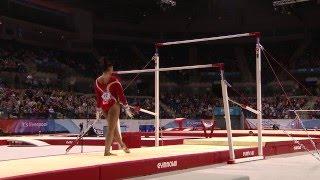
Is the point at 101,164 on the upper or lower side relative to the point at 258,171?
upper

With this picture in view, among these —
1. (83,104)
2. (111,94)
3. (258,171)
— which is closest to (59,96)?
(83,104)

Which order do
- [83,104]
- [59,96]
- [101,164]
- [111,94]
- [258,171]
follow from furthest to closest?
1. [83,104]
2. [59,96]
3. [111,94]
4. [258,171]
5. [101,164]

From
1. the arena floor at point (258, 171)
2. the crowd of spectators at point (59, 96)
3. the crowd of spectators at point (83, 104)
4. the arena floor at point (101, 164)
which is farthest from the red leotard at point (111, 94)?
the crowd of spectators at point (83, 104)

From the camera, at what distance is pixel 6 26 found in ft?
90.7

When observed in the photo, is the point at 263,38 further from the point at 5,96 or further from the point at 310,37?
the point at 5,96

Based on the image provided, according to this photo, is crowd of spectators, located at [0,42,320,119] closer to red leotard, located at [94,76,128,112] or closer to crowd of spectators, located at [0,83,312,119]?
crowd of spectators, located at [0,83,312,119]

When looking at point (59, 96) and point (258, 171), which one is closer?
point (258, 171)

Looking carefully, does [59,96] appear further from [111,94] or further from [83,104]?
[111,94]

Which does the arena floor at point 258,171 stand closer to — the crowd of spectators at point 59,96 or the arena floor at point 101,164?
the arena floor at point 101,164

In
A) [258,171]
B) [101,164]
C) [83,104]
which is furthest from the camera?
[83,104]

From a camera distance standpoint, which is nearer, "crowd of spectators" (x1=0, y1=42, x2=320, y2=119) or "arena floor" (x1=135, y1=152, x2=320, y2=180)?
"arena floor" (x1=135, y1=152, x2=320, y2=180)

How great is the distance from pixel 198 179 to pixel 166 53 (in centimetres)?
3143

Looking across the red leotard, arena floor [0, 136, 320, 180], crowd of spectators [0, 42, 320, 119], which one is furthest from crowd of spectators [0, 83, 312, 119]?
the red leotard

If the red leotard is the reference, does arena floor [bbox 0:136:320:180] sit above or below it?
below
